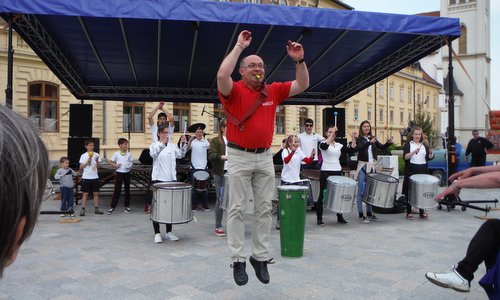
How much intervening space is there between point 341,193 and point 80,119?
930cm

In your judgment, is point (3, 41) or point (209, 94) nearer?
point (209, 94)

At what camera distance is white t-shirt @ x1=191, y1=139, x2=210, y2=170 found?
10320 millimetres

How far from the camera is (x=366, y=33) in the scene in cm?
942

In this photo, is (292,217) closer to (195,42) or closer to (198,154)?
(198,154)

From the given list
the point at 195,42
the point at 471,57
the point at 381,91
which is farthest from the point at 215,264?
the point at 471,57

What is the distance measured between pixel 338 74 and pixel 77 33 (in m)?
7.65

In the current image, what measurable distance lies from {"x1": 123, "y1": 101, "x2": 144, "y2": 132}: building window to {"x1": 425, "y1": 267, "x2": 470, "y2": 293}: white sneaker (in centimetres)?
2560

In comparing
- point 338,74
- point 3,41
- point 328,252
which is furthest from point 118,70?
point 3,41

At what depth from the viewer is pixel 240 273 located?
4102mm

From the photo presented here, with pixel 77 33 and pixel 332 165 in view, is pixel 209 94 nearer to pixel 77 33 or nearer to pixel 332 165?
pixel 77 33

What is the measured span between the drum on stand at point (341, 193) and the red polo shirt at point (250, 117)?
389cm

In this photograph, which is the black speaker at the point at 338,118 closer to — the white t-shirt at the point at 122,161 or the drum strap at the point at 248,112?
the white t-shirt at the point at 122,161

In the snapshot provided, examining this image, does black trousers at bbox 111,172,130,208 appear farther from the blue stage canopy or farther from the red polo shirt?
the red polo shirt

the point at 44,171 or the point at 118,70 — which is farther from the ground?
the point at 118,70
